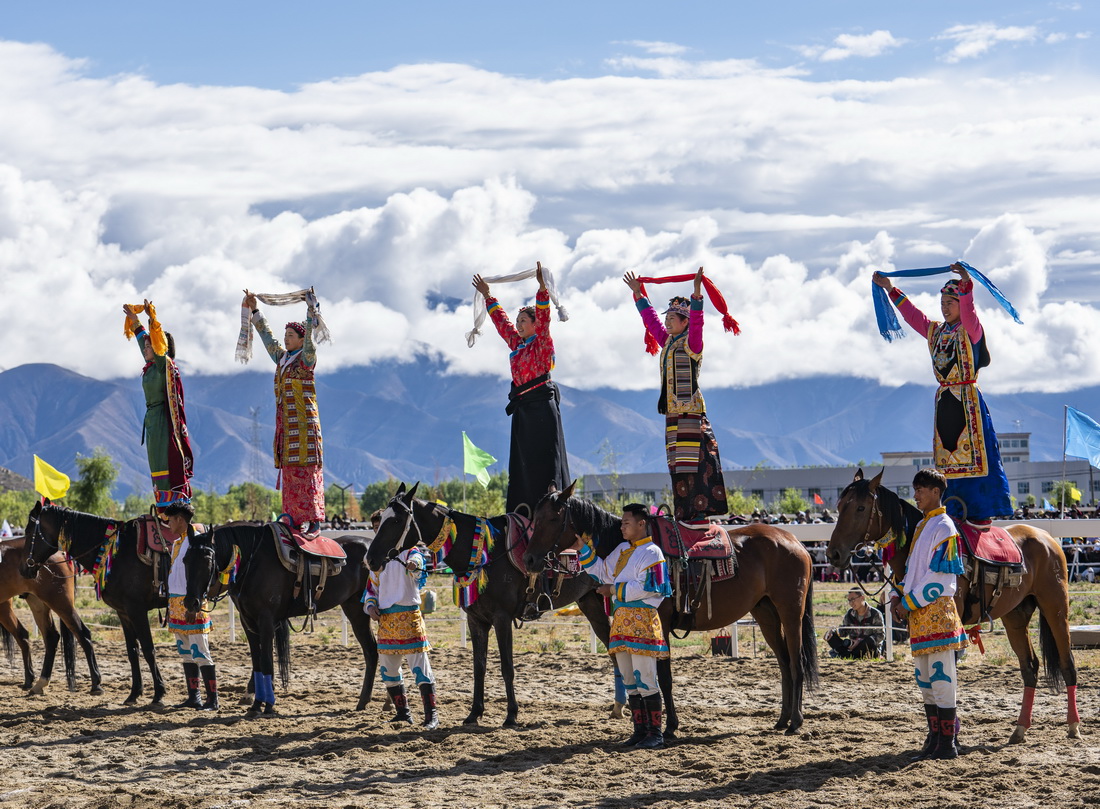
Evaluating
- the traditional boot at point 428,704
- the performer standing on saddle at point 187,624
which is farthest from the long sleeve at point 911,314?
the performer standing on saddle at point 187,624

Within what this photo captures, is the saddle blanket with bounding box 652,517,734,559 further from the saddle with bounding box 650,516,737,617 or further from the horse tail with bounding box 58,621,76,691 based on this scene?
the horse tail with bounding box 58,621,76,691

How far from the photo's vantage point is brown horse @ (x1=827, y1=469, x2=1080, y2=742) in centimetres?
995

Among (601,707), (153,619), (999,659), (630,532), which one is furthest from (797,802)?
(153,619)

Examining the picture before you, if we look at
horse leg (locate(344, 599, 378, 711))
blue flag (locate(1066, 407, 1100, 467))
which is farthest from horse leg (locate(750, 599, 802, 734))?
blue flag (locate(1066, 407, 1100, 467))

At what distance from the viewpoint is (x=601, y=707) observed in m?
12.7

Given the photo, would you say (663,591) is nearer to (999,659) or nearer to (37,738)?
(37,738)

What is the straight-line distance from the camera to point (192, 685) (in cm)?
1310

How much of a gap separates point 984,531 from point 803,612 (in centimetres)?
191

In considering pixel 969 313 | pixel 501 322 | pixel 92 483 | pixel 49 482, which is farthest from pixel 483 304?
pixel 92 483

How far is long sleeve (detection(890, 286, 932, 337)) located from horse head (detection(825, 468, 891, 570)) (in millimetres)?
1475

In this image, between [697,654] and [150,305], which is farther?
[697,654]

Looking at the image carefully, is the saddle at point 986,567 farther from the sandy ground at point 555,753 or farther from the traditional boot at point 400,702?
the traditional boot at point 400,702

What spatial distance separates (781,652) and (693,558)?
4.09 feet

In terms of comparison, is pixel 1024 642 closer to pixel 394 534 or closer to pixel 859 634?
pixel 394 534
